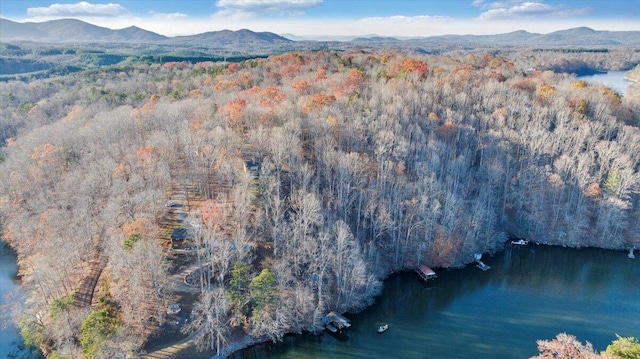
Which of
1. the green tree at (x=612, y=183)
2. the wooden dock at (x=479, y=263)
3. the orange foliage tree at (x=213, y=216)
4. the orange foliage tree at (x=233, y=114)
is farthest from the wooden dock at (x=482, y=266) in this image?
the orange foliage tree at (x=233, y=114)

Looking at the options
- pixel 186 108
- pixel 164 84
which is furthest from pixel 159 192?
pixel 164 84

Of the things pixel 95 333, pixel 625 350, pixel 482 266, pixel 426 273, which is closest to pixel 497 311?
pixel 426 273

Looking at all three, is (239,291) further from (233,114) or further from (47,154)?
(47,154)

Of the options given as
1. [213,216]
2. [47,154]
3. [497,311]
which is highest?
[47,154]

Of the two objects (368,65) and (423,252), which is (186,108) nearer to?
(423,252)

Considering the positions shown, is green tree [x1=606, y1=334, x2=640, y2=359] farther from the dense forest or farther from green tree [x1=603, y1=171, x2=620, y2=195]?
green tree [x1=603, y1=171, x2=620, y2=195]

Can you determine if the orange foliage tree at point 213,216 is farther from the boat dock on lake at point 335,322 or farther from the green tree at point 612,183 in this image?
the green tree at point 612,183

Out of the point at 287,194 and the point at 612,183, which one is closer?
the point at 287,194
